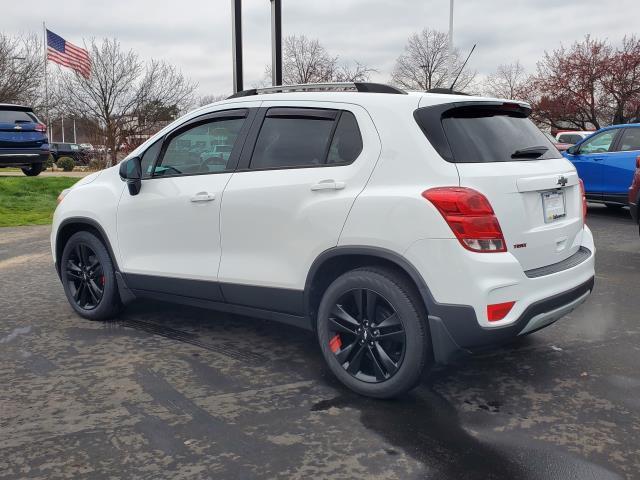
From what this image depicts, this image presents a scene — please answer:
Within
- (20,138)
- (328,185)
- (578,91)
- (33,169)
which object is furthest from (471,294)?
(578,91)

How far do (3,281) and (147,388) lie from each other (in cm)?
385

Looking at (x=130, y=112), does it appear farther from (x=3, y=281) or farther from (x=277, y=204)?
(x=277, y=204)

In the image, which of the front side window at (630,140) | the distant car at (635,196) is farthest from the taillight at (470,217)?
the front side window at (630,140)

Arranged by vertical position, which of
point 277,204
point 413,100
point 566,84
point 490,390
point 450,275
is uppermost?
point 566,84

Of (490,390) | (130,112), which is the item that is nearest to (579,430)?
(490,390)

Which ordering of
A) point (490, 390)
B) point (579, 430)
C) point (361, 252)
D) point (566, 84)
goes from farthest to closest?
point (566, 84) → point (490, 390) → point (361, 252) → point (579, 430)

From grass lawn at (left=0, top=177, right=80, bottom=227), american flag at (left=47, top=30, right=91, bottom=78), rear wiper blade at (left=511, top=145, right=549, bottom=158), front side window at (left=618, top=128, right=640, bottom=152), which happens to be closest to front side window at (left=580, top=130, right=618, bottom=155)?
front side window at (left=618, top=128, right=640, bottom=152)

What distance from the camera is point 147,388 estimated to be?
376cm

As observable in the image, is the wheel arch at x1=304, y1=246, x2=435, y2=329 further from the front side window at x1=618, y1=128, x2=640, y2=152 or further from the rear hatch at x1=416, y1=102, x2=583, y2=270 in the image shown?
the front side window at x1=618, y1=128, x2=640, y2=152

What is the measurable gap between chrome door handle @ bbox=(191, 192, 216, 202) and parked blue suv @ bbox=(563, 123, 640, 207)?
9.14 meters

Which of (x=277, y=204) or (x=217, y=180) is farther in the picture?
(x=217, y=180)

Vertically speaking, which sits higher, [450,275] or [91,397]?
[450,275]

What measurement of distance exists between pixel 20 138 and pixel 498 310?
49.5 feet

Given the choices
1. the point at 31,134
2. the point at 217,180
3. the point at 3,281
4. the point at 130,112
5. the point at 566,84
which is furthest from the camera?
the point at 566,84
